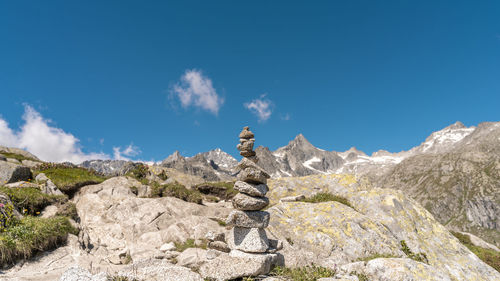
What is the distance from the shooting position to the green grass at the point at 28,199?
47.4 feet

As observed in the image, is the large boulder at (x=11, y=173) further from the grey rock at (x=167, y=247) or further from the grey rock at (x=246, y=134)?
the grey rock at (x=246, y=134)

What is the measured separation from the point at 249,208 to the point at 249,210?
186 mm

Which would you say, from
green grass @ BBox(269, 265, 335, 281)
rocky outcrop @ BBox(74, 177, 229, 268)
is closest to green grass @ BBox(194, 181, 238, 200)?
rocky outcrop @ BBox(74, 177, 229, 268)

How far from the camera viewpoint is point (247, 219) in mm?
Answer: 9516

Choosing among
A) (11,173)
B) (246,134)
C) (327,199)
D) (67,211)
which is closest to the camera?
(246,134)

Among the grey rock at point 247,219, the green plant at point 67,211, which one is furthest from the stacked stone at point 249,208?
the green plant at point 67,211

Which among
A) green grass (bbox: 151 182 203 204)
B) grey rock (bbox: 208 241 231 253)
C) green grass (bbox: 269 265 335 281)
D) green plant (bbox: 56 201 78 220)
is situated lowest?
green grass (bbox: 269 265 335 281)

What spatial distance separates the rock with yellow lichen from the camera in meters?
9.37

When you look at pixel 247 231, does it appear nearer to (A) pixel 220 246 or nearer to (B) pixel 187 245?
(A) pixel 220 246

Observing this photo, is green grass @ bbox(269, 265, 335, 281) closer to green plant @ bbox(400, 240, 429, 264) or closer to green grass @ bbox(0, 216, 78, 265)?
green plant @ bbox(400, 240, 429, 264)

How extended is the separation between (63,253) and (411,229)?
1891cm

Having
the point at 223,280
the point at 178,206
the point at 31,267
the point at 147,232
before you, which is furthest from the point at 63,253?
the point at 223,280

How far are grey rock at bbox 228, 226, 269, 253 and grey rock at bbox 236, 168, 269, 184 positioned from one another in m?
1.96

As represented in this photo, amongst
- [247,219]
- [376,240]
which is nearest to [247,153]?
[247,219]
